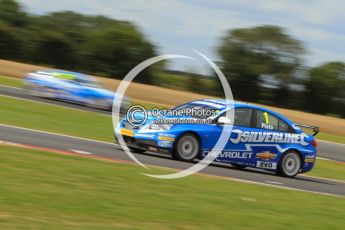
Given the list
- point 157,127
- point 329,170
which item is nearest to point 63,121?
point 157,127

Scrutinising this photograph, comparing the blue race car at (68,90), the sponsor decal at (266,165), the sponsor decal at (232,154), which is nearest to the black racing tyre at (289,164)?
the sponsor decal at (266,165)

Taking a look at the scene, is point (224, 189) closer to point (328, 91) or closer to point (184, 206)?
point (184, 206)

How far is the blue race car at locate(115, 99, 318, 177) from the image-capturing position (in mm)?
13219

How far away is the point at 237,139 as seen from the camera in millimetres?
13719

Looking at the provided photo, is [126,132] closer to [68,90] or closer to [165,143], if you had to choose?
[165,143]

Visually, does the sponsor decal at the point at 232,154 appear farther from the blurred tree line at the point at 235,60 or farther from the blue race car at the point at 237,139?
the blurred tree line at the point at 235,60

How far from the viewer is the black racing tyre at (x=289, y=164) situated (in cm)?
1439

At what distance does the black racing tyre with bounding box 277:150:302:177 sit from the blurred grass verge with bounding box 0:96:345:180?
85.2 inches

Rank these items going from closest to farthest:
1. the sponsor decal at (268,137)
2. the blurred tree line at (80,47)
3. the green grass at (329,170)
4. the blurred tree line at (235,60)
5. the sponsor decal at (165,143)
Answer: the sponsor decal at (165,143)
the sponsor decal at (268,137)
the green grass at (329,170)
the blurred tree line at (235,60)
the blurred tree line at (80,47)

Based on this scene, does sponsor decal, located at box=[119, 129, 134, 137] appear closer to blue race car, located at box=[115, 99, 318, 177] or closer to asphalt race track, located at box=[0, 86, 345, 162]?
blue race car, located at box=[115, 99, 318, 177]

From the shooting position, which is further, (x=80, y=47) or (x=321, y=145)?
(x=80, y=47)

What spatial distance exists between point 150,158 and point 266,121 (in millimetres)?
2928

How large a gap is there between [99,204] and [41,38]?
179 feet

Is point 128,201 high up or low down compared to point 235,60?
down
